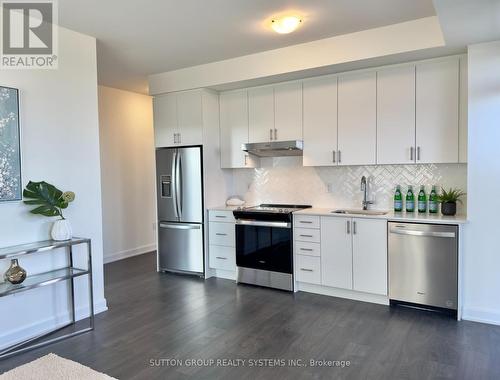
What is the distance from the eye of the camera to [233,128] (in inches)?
190

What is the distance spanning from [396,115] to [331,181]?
1088 millimetres

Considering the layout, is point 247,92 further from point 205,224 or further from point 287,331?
point 287,331

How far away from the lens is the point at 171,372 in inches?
98.0

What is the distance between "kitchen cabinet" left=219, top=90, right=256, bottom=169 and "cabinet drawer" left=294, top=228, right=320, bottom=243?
1187 mm

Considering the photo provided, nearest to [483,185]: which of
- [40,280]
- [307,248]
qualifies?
[307,248]

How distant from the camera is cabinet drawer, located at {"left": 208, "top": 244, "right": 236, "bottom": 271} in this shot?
15.0ft

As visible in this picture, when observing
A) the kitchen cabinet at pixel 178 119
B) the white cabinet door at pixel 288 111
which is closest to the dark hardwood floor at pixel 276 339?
the white cabinet door at pixel 288 111

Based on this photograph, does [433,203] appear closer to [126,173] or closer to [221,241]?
[221,241]

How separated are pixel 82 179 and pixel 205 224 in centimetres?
170

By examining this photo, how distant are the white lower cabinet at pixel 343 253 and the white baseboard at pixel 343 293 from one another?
8 cm

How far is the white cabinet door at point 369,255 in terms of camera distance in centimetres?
361

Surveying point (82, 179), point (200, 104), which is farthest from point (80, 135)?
point (200, 104)

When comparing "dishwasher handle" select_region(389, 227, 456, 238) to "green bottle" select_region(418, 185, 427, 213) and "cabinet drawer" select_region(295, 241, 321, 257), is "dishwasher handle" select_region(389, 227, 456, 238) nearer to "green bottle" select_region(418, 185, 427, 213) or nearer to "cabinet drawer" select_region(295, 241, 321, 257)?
"green bottle" select_region(418, 185, 427, 213)

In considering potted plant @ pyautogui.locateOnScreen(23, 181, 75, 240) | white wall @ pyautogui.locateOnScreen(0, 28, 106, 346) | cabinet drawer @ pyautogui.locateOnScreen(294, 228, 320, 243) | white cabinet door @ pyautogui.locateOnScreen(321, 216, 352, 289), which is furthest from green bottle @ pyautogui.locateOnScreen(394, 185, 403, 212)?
potted plant @ pyautogui.locateOnScreen(23, 181, 75, 240)
